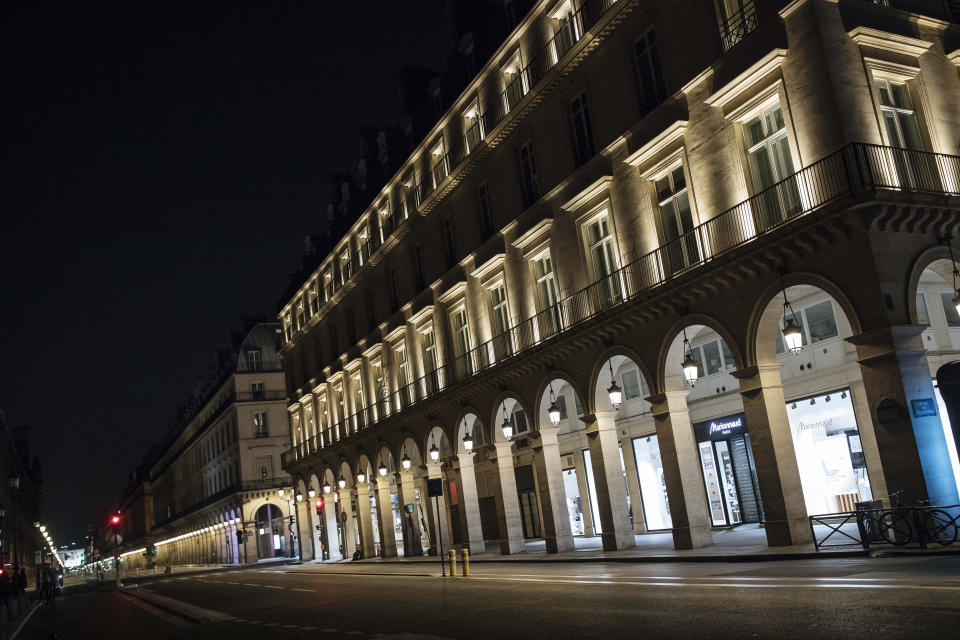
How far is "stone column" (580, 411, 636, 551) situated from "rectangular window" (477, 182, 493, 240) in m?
9.49

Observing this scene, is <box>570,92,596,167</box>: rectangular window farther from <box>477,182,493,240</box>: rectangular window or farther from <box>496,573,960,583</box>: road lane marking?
<box>496,573,960,583</box>: road lane marking

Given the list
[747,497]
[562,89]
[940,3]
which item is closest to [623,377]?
[747,497]

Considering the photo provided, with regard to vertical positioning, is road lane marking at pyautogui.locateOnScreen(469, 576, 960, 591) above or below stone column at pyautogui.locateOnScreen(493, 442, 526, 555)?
below

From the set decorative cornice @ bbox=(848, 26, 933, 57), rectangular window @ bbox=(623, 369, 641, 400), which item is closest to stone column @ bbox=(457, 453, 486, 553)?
rectangular window @ bbox=(623, 369, 641, 400)

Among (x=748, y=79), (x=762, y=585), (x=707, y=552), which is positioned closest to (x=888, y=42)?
(x=748, y=79)

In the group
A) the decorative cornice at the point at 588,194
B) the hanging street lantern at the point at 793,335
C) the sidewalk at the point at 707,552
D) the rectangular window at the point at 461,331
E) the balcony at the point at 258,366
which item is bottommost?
the sidewalk at the point at 707,552

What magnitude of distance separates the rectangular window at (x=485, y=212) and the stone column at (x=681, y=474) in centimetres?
1133

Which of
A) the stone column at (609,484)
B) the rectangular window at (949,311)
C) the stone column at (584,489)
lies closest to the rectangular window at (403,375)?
the stone column at (584,489)

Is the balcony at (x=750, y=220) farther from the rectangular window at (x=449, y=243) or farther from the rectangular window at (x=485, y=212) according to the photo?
the rectangular window at (x=449, y=243)

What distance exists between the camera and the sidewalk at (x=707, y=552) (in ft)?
51.0

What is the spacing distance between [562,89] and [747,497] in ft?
45.3

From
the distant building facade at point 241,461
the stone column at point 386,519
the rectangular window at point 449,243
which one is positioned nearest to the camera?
the rectangular window at point 449,243

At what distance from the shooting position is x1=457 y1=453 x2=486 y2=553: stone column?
105ft

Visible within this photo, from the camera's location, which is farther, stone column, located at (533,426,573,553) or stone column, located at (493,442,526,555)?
stone column, located at (493,442,526,555)
